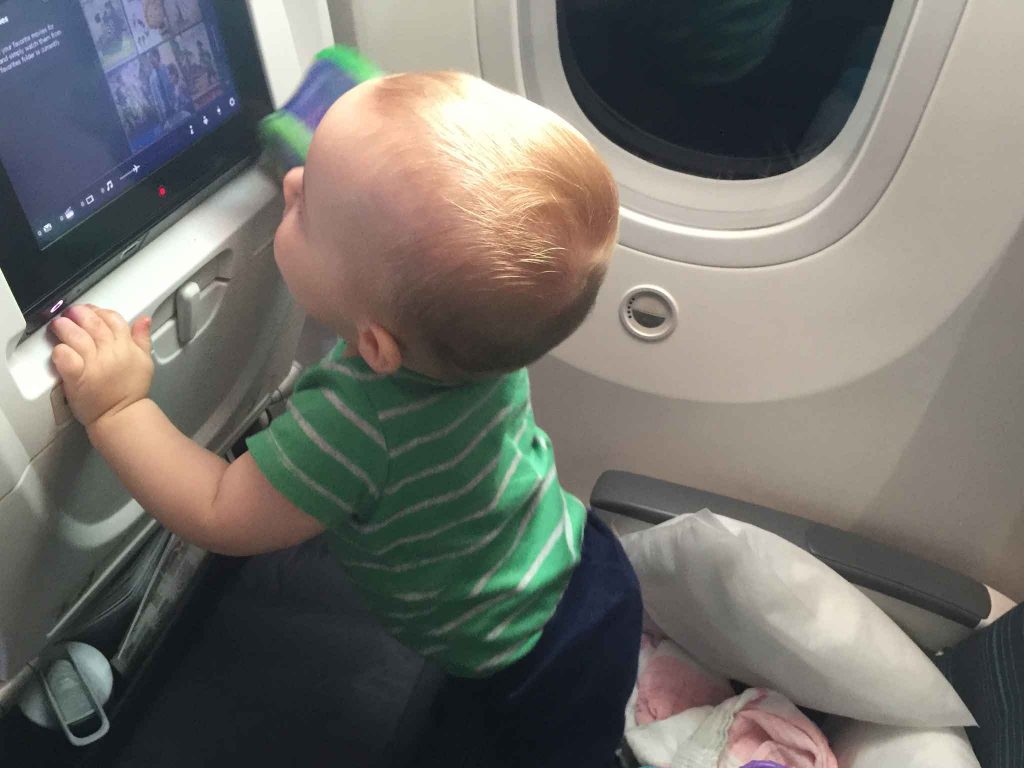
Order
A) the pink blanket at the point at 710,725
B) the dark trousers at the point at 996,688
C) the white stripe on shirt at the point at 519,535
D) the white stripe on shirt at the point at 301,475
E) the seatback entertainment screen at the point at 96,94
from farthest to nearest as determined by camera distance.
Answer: the pink blanket at the point at 710,725 → the dark trousers at the point at 996,688 → the white stripe on shirt at the point at 519,535 → the white stripe on shirt at the point at 301,475 → the seatback entertainment screen at the point at 96,94

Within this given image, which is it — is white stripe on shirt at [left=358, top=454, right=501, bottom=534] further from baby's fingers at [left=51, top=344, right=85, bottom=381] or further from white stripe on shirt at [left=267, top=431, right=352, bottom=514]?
baby's fingers at [left=51, top=344, right=85, bottom=381]

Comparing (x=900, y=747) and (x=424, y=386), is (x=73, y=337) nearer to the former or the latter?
(x=424, y=386)

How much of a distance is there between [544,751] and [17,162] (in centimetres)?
68

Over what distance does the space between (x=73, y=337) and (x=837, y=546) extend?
33.9 inches

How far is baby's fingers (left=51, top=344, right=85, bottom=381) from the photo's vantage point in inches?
21.3

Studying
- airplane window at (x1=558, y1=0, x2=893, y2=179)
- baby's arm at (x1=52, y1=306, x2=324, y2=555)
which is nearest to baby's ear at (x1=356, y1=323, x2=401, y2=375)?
baby's arm at (x1=52, y1=306, x2=324, y2=555)

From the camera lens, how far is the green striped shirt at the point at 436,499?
2.04 ft

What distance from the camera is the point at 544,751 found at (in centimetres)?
86

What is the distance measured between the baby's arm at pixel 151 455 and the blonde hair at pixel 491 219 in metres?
0.18

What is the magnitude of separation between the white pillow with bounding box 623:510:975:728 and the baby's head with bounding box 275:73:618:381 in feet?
1.59

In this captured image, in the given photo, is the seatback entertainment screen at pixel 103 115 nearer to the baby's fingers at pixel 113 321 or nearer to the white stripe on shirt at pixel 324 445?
the baby's fingers at pixel 113 321

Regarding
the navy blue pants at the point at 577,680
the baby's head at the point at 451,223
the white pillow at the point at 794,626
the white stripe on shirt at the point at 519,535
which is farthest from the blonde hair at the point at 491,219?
the white pillow at the point at 794,626

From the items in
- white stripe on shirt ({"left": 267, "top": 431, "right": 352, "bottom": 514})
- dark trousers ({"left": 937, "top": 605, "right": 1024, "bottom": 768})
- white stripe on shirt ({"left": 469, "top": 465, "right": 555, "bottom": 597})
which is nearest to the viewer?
white stripe on shirt ({"left": 267, "top": 431, "right": 352, "bottom": 514})

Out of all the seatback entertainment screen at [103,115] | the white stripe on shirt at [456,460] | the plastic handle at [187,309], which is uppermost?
the seatback entertainment screen at [103,115]
